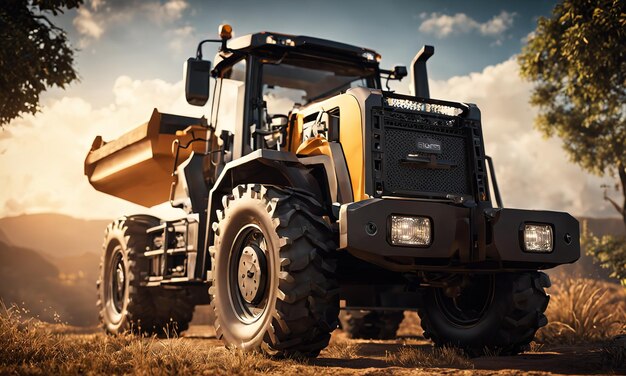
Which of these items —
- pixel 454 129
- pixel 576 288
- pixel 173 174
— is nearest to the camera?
pixel 454 129

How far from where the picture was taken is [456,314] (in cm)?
730

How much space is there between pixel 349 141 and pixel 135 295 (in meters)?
4.72

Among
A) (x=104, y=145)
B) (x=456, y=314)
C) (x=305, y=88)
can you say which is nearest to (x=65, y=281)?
(x=104, y=145)

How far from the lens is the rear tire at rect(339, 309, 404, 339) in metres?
10.4

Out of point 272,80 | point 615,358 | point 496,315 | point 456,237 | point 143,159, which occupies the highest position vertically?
point 272,80

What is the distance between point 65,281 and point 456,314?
61.7 feet

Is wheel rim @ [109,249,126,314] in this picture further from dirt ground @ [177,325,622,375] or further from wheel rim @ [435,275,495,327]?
wheel rim @ [435,275,495,327]

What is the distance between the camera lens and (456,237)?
Answer: 19.2 ft

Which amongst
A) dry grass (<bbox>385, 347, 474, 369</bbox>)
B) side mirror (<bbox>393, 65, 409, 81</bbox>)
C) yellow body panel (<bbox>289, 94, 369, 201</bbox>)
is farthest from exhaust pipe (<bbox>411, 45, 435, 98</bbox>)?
dry grass (<bbox>385, 347, 474, 369</bbox>)

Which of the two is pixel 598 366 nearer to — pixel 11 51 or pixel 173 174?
pixel 173 174

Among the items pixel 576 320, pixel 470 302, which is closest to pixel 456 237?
pixel 470 302

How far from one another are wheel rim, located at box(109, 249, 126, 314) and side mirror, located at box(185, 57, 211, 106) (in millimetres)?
3687

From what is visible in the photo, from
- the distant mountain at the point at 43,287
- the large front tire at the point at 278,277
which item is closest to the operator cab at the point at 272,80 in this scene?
the large front tire at the point at 278,277

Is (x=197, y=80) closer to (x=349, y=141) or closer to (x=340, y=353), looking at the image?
(x=349, y=141)
